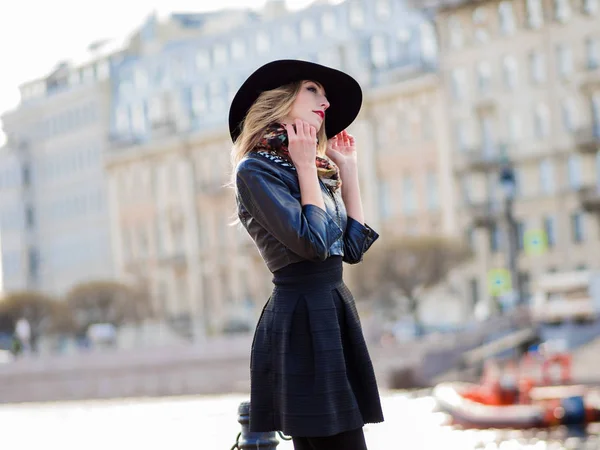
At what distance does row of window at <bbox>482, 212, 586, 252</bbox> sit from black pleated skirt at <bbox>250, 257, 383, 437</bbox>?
54.4 meters

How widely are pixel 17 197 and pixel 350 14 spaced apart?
33247mm

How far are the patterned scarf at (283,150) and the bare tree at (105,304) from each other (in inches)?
2646

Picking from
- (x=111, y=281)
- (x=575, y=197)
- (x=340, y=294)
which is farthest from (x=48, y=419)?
(x=340, y=294)

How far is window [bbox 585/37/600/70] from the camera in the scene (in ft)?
192

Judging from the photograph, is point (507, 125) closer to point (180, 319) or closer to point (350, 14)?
point (350, 14)

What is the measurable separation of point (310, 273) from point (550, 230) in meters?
55.7

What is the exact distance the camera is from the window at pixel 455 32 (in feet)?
207

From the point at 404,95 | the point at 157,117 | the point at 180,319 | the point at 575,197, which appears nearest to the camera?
the point at 575,197

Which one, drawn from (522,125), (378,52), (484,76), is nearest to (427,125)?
(484,76)

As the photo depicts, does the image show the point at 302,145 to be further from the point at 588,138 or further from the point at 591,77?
the point at 591,77

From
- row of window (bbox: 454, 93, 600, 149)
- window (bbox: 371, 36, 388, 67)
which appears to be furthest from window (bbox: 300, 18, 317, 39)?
row of window (bbox: 454, 93, 600, 149)

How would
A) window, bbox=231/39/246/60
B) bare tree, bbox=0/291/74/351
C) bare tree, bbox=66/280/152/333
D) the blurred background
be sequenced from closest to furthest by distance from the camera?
the blurred background
bare tree, bbox=66/280/152/333
bare tree, bbox=0/291/74/351
window, bbox=231/39/246/60

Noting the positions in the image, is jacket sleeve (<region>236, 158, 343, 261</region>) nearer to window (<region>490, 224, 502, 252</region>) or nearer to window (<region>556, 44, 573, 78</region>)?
window (<region>556, 44, 573, 78</region>)

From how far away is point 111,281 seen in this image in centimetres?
7356
